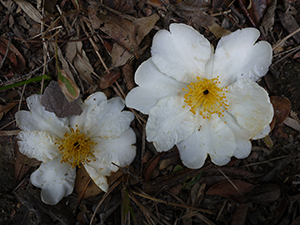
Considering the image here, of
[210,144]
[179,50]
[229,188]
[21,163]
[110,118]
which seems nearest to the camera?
[179,50]

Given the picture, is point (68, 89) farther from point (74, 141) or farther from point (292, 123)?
point (292, 123)

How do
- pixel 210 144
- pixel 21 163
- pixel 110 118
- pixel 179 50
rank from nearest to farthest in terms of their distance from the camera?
pixel 179 50 → pixel 210 144 → pixel 110 118 → pixel 21 163

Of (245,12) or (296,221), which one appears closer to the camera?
(245,12)

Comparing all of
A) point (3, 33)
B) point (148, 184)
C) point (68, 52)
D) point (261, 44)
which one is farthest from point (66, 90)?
point (261, 44)

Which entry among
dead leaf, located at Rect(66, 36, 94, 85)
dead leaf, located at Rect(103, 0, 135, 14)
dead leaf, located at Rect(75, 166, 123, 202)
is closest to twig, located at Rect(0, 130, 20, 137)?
dead leaf, located at Rect(75, 166, 123, 202)

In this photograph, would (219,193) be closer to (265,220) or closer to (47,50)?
(265,220)

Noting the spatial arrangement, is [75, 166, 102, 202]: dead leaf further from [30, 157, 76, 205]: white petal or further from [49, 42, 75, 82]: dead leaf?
[49, 42, 75, 82]: dead leaf

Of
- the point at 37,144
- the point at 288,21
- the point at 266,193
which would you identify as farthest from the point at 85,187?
the point at 288,21

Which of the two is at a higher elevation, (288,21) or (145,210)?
(288,21)

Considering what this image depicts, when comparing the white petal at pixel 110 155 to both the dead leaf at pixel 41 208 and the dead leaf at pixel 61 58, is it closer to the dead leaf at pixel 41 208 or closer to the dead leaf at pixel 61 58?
the dead leaf at pixel 41 208
